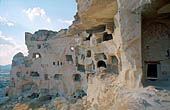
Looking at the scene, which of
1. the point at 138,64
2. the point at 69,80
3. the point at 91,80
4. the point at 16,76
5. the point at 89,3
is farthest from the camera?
the point at 16,76

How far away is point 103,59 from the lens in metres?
7.90

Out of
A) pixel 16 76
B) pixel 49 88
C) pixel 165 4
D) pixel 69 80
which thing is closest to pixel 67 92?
pixel 69 80

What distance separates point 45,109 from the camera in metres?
9.59

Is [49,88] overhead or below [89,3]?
below

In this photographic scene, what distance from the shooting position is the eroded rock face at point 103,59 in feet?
11.1

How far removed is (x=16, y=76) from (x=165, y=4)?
18207mm

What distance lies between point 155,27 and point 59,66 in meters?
10.9

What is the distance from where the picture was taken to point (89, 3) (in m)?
4.33

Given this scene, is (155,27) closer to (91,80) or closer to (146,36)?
(146,36)

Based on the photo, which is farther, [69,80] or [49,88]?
[49,88]

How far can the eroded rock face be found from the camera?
339cm

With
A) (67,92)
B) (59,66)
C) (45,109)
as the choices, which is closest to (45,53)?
(59,66)

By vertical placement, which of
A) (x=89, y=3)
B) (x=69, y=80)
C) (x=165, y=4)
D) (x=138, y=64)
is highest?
(x=89, y=3)

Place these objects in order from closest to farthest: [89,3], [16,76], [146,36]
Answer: [89,3], [146,36], [16,76]
